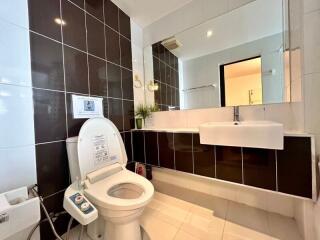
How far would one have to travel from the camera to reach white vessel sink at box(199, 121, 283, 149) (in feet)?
3.00

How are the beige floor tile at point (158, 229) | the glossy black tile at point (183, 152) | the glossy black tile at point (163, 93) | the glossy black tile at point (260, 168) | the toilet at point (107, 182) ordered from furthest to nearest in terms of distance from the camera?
the glossy black tile at point (163, 93)
the glossy black tile at point (183, 152)
the beige floor tile at point (158, 229)
the glossy black tile at point (260, 168)
the toilet at point (107, 182)

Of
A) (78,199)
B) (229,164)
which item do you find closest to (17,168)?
(78,199)

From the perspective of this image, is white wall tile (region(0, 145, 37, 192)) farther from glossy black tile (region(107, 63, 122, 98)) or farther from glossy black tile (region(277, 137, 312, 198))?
glossy black tile (region(277, 137, 312, 198))

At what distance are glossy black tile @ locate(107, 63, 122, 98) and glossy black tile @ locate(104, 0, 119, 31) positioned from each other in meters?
0.43

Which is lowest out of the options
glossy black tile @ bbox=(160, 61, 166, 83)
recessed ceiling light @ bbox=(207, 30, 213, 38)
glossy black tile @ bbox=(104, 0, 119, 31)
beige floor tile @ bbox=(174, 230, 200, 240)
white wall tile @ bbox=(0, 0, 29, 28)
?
beige floor tile @ bbox=(174, 230, 200, 240)

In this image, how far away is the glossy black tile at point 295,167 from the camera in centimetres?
91

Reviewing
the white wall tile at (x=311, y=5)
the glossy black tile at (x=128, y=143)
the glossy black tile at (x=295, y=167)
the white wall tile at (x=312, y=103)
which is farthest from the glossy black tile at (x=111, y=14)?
the glossy black tile at (x=295, y=167)

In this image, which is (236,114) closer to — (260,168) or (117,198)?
(260,168)

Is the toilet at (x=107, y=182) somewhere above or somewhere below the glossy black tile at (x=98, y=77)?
below

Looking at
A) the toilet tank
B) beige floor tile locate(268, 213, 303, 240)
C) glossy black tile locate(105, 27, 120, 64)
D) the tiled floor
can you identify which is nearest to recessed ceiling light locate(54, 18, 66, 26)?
glossy black tile locate(105, 27, 120, 64)

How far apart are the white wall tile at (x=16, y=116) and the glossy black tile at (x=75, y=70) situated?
295 millimetres

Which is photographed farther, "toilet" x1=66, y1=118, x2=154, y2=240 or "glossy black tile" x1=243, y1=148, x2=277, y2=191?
"glossy black tile" x1=243, y1=148, x2=277, y2=191

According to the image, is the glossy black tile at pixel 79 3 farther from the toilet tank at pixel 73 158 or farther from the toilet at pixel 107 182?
the toilet tank at pixel 73 158

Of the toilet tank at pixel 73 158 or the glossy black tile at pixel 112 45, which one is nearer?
the toilet tank at pixel 73 158
